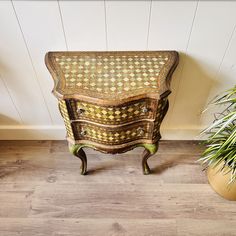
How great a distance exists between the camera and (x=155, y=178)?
4.75 feet

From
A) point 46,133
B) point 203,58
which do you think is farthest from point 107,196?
point 203,58

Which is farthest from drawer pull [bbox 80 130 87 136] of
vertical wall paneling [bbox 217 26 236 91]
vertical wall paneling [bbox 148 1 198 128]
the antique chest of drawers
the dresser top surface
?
vertical wall paneling [bbox 217 26 236 91]

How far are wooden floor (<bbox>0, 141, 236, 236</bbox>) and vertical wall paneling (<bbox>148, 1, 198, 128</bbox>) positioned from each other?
759 mm

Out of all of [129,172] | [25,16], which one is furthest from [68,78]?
[129,172]

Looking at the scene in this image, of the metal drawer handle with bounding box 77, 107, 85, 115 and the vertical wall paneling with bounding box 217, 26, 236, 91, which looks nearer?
the metal drawer handle with bounding box 77, 107, 85, 115

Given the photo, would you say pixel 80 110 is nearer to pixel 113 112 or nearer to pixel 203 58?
pixel 113 112

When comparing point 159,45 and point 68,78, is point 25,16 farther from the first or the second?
point 159,45

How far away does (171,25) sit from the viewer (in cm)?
99

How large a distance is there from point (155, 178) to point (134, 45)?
2.80 feet

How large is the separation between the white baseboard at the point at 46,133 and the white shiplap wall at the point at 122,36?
0.25 meters

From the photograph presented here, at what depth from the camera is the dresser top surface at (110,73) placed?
884 millimetres

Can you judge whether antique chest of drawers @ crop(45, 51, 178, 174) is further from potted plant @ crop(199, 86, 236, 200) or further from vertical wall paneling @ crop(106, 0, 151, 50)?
potted plant @ crop(199, 86, 236, 200)

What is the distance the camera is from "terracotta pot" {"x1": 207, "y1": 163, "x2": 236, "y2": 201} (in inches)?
49.4

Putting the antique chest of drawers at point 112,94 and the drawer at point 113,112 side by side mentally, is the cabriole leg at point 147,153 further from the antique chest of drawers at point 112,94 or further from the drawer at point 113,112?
the drawer at point 113,112
